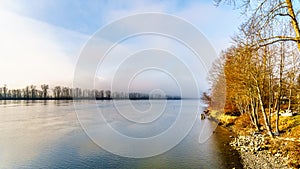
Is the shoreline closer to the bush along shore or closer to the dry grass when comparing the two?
the bush along shore

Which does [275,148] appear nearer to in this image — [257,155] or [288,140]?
[288,140]

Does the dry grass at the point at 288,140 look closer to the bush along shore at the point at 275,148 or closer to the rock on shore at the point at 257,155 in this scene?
the bush along shore at the point at 275,148

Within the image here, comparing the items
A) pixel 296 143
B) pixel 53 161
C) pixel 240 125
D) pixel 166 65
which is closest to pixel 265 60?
pixel 296 143

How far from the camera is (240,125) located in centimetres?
2461

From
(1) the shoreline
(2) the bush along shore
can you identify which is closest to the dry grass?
(2) the bush along shore

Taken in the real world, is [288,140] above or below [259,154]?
above

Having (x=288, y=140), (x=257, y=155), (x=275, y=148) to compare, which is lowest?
(x=257, y=155)

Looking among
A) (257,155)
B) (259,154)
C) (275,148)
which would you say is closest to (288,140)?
(275,148)

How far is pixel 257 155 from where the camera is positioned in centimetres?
1379

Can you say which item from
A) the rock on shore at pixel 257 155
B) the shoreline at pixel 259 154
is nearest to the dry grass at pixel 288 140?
the shoreline at pixel 259 154

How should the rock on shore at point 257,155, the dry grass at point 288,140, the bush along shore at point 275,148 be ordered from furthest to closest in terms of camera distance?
the rock on shore at point 257,155
the bush along shore at point 275,148
the dry grass at point 288,140

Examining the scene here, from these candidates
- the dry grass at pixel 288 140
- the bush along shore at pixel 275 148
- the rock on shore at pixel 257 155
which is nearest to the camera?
the dry grass at pixel 288 140

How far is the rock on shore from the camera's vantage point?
11.7 metres

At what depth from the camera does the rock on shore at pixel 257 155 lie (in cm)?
1168
